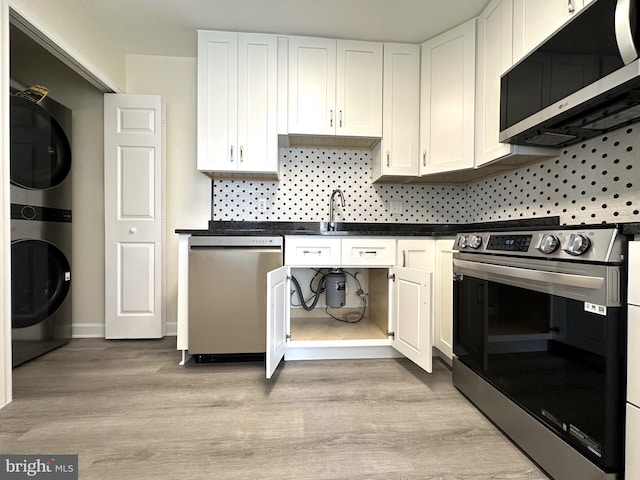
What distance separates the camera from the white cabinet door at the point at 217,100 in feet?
6.69

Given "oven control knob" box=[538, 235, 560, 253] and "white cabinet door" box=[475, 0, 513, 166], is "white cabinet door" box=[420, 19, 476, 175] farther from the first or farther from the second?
"oven control knob" box=[538, 235, 560, 253]

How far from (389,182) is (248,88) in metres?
1.31

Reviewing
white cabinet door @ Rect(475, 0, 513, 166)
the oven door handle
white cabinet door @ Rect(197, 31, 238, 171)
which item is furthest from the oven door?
white cabinet door @ Rect(197, 31, 238, 171)

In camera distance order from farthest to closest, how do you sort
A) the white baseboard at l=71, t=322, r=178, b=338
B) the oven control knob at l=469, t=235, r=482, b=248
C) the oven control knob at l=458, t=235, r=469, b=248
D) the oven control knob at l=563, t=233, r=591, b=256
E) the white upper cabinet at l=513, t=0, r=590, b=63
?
the white baseboard at l=71, t=322, r=178, b=338 < the oven control knob at l=458, t=235, r=469, b=248 < the oven control knob at l=469, t=235, r=482, b=248 < the white upper cabinet at l=513, t=0, r=590, b=63 < the oven control knob at l=563, t=233, r=591, b=256

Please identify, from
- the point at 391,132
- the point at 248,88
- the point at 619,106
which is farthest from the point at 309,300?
the point at 619,106

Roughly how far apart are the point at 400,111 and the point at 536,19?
34.3 inches

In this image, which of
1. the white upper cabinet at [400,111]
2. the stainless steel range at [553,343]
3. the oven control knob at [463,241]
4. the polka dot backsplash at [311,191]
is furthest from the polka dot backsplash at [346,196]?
the stainless steel range at [553,343]

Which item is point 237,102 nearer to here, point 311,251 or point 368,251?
point 311,251

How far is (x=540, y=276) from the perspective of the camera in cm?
104

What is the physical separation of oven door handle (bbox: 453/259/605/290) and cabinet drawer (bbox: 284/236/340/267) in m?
0.79

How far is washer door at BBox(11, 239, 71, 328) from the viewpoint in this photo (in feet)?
6.07

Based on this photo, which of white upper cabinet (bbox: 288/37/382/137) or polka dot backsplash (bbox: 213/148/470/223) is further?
polka dot backsplash (bbox: 213/148/470/223)

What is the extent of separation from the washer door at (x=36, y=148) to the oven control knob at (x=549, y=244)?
2.85m

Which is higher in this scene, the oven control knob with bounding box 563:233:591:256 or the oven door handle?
the oven control knob with bounding box 563:233:591:256
